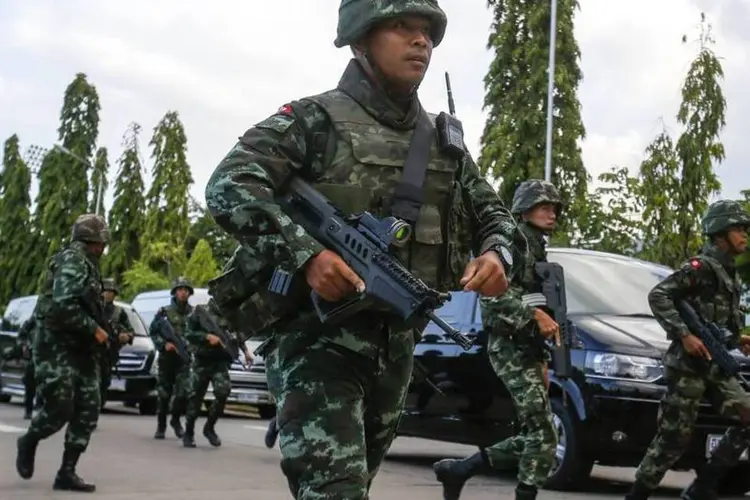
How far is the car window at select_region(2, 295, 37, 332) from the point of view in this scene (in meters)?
21.1

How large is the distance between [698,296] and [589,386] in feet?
4.27

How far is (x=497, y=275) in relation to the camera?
3.80 metres

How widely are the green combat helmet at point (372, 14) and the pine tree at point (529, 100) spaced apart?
1426 inches

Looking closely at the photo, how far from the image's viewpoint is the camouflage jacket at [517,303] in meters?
6.96

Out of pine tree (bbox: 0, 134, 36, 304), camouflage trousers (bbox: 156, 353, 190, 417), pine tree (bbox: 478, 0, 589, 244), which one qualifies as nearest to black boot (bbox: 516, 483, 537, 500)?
camouflage trousers (bbox: 156, 353, 190, 417)

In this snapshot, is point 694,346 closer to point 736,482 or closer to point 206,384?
point 736,482

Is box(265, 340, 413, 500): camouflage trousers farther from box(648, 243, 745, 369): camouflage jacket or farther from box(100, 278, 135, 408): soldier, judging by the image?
box(100, 278, 135, 408): soldier

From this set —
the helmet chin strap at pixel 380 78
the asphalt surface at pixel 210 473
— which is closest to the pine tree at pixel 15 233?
the asphalt surface at pixel 210 473

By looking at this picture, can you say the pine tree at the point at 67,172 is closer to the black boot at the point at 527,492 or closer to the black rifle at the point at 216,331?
the black rifle at the point at 216,331

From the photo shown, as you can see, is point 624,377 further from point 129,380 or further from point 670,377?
point 129,380

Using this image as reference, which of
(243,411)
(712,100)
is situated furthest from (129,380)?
(712,100)

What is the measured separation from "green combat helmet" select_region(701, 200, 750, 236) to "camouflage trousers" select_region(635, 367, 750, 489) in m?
0.86

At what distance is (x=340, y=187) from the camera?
3.87 m

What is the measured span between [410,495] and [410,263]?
16.5ft
